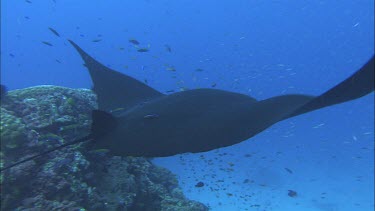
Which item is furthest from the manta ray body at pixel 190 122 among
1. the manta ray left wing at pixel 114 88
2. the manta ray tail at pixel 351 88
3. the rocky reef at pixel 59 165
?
the rocky reef at pixel 59 165

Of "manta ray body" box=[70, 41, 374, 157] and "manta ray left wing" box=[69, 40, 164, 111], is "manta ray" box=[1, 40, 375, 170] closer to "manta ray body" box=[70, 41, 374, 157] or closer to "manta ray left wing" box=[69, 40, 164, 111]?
"manta ray body" box=[70, 41, 374, 157]

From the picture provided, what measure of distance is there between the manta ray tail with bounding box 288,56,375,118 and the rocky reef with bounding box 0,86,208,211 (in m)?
4.17

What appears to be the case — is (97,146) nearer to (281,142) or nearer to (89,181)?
(89,181)

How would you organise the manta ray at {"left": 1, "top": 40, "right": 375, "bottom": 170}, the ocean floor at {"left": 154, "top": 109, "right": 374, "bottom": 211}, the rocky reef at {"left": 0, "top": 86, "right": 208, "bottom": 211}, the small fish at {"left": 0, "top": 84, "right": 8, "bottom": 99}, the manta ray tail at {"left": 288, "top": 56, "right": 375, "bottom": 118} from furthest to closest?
1. the ocean floor at {"left": 154, "top": 109, "right": 374, "bottom": 211}
2. the small fish at {"left": 0, "top": 84, "right": 8, "bottom": 99}
3. the rocky reef at {"left": 0, "top": 86, "right": 208, "bottom": 211}
4. the manta ray at {"left": 1, "top": 40, "right": 375, "bottom": 170}
5. the manta ray tail at {"left": 288, "top": 56, "right": 375, "bottom": 118}

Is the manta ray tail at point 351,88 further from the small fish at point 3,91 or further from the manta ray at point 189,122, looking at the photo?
the small fish at point 3,91

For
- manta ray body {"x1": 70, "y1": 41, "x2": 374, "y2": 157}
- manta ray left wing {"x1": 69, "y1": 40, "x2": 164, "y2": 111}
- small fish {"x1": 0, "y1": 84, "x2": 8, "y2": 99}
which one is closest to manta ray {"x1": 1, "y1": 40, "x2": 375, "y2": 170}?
manta ray body {"x1": 70, "y1": 41, "x2": 374, "y2": 157}

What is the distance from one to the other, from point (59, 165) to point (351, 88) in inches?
187

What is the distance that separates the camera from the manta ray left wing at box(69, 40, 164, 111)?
243 inches

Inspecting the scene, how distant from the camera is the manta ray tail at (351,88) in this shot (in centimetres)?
312

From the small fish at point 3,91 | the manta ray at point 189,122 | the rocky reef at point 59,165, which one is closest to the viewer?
the manta ray at point 189,122

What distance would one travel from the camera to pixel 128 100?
20.3ft

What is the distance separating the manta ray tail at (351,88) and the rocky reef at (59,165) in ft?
13.7

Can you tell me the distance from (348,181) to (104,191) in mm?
41891

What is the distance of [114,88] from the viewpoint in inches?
245
